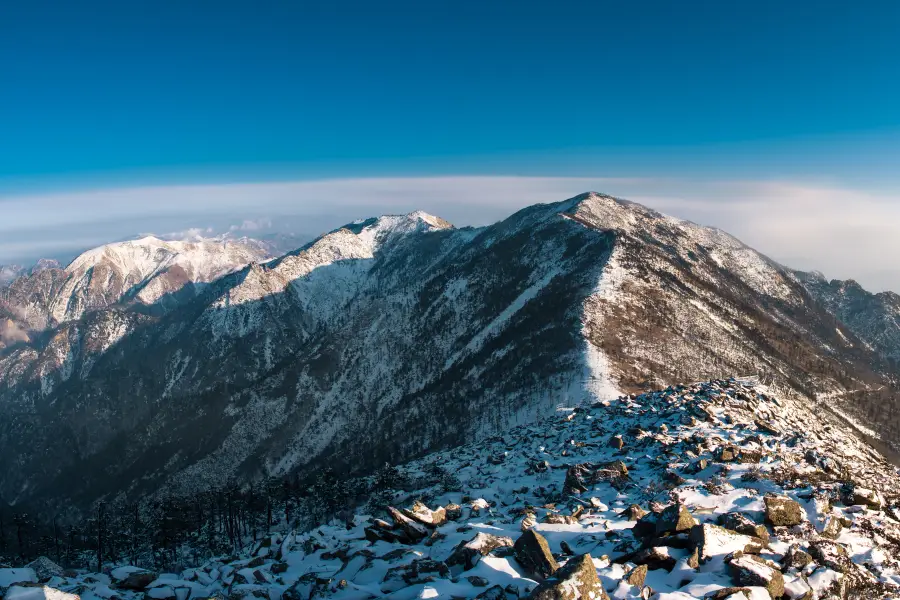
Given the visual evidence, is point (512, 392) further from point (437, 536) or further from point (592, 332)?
point (437, 536)

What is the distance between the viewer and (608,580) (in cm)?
2112

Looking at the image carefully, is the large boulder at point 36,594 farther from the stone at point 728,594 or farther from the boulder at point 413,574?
the stone at point 728,594

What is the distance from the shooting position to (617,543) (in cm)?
2727

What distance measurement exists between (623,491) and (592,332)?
385 feet

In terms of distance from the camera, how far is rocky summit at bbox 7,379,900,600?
71.7ft

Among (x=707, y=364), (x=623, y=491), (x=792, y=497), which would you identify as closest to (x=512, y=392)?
(x=707, y=364)

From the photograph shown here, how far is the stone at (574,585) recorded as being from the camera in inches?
709

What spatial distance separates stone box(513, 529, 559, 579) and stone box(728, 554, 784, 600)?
26.6 ft

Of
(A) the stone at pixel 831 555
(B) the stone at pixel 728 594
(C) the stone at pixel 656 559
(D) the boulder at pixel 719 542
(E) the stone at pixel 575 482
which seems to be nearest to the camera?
(B) the stone at pixel 728 594

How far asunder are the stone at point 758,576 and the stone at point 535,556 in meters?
8.11

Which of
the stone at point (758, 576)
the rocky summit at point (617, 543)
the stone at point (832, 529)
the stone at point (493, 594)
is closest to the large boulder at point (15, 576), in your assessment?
the rocky summit at point (617, 543)

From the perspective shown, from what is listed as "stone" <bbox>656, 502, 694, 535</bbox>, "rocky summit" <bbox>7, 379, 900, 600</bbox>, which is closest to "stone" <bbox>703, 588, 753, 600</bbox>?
"rocky summit" <bbox>7, 379, 900, 600</bbox>

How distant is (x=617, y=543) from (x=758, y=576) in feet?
24.3

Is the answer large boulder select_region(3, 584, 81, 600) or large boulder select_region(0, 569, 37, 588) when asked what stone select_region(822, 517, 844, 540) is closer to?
large boulder select_region(3, 584, 81, 600)
